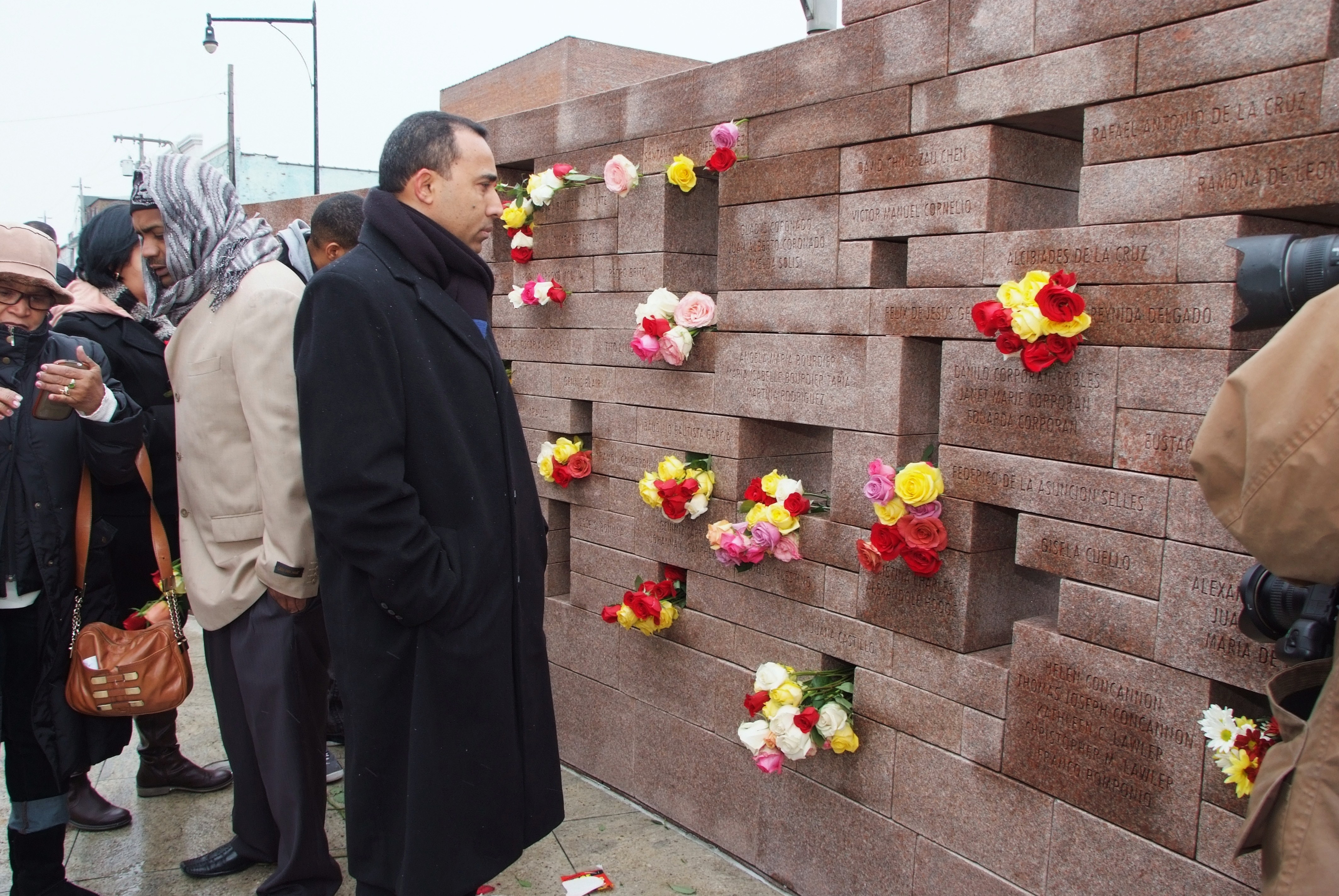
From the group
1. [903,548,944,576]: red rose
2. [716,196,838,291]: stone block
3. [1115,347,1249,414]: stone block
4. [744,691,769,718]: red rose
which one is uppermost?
[716,196,838,291]: stone block

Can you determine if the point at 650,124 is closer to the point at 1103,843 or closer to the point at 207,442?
the point at 207,442

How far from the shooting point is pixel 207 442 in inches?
129

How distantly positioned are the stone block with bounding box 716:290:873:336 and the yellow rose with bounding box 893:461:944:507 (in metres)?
0.48

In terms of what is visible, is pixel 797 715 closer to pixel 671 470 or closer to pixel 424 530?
pixel 671 470

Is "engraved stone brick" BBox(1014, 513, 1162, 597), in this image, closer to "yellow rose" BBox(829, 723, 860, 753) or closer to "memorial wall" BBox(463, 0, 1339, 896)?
"memorial wall" BBox(463, 0, 1339, 896)

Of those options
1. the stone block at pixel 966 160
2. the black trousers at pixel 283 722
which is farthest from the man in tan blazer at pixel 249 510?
the stone block at pixel 966 160

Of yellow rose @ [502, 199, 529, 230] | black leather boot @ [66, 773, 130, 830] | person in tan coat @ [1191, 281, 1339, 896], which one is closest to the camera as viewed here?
person in tan coat @ [1191, 281, 1339, 896]

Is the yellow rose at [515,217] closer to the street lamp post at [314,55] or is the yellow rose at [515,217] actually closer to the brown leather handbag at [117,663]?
the brown leather handbag at [117,663]

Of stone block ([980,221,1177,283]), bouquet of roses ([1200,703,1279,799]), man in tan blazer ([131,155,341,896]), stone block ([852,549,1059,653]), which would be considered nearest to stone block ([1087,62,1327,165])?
stone block ([980,221,1177,283])

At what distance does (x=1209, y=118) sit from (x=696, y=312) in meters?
1.73

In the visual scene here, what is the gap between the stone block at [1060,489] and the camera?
2.52 m

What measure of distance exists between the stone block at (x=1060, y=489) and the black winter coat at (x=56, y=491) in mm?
2582

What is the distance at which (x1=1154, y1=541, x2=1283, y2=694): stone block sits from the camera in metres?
2.35

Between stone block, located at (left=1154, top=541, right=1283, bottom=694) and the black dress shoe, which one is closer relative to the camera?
stone block, located at (left=1154, top=541, right=1283, bottom=694)
